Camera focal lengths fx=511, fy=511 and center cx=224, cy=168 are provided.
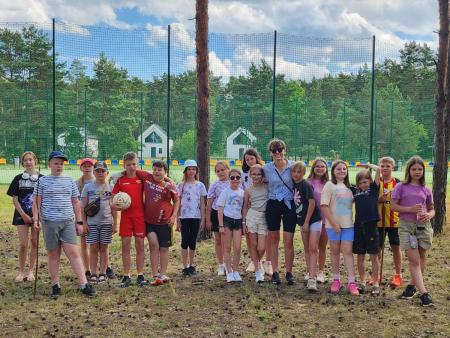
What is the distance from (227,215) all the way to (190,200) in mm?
552

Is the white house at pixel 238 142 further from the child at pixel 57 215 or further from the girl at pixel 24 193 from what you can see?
the child at pixel 57 215

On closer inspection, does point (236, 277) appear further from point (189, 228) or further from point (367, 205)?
point (367, 205)

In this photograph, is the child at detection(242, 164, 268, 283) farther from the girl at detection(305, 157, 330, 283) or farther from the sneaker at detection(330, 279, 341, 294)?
the sneaker at detection(330, 279, 341, 294)

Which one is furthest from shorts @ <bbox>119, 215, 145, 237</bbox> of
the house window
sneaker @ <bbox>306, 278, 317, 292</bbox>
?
the house window

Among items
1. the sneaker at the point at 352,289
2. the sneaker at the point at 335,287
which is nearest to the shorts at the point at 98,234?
the sneaker at the point at 335,287

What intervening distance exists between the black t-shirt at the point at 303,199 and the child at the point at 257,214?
1.33 feet

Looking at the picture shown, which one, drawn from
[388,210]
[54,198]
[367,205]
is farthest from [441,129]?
[54,198]

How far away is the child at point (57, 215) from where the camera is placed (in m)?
5.71

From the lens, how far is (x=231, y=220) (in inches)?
255

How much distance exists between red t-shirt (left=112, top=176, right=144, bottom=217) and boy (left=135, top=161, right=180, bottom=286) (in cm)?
8

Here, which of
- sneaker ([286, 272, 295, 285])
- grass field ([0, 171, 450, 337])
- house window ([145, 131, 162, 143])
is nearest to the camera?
grass field ([0, 171, 450, 337])

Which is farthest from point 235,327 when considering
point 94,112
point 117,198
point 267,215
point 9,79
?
point 9,79

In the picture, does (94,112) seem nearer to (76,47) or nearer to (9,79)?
(9,79)

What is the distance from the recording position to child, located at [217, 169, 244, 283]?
647 cm
